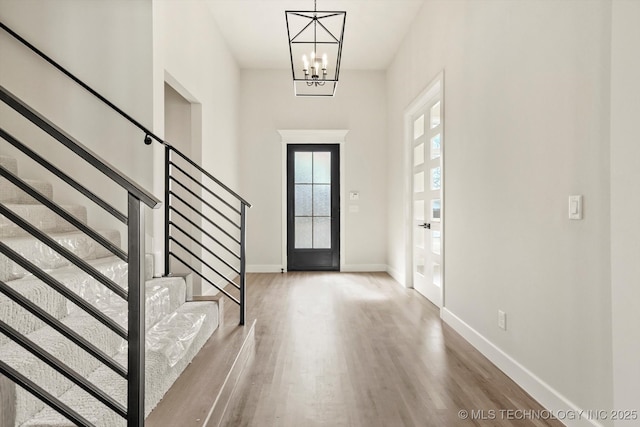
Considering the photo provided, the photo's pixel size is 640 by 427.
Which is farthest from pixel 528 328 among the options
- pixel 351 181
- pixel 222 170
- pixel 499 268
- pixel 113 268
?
pixel 351 181

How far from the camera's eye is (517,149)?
8.60 ft

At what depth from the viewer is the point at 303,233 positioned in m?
7.21

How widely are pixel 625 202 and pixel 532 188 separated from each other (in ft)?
2.59

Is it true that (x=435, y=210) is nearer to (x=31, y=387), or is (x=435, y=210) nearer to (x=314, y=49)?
(x=314, y=49)

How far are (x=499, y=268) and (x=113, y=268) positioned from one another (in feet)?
8.06

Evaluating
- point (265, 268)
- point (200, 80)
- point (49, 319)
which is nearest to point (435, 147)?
point (200, 80)

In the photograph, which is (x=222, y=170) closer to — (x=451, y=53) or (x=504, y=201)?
(x=451, y=53)

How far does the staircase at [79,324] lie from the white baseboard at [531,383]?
1.94 metres

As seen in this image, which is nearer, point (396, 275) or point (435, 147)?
point (435, 147)

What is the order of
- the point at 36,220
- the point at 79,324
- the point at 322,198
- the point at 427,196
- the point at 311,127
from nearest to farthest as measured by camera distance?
the point at 79,324 < the point at 36,220 < the point at 427,196 < the point at 311,127 < the point at 322,198

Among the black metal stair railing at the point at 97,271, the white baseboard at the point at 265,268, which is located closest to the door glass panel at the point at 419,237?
the white baseboard at the point at 265,268

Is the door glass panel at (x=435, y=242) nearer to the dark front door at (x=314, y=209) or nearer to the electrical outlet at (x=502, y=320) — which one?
the electrical outlet at (x=502, y=320)

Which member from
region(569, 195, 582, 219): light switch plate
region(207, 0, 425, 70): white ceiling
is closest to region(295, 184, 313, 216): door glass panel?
region(207, 0, 425, 70): white ceiling

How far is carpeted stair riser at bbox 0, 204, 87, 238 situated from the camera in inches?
94.5
